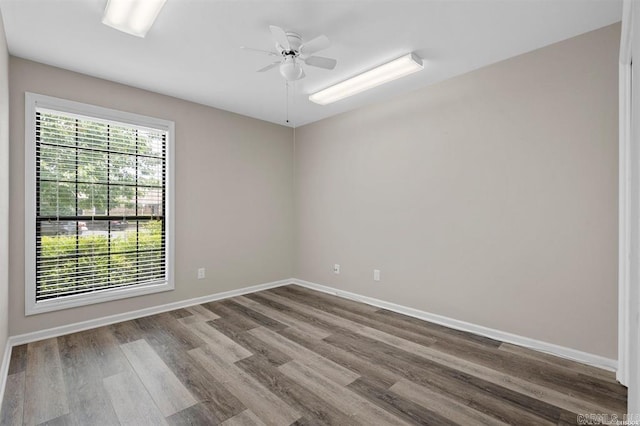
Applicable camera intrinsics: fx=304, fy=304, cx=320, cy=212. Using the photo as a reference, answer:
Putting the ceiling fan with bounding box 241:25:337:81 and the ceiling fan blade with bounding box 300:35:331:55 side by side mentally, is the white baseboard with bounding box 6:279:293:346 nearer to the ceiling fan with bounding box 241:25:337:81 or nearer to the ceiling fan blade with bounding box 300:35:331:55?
the ceiling fan with bounding box 241:25:337:81

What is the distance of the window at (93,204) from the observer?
2.93 metres

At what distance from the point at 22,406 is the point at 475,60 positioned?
442 cm

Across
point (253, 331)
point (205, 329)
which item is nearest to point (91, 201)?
point (205, 329)

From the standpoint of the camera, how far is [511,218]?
284 cm

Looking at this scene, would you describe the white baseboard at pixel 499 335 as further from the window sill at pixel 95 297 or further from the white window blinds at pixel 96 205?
the white window blinds at pixel 96 205

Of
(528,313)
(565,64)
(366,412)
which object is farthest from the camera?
(528,313)

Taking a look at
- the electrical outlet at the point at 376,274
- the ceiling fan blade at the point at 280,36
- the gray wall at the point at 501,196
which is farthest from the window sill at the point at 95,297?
the ceiling fan blade at the point at 280,36

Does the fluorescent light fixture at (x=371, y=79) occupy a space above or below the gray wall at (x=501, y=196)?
above

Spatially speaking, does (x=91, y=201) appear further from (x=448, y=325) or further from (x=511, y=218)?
(x=511, y=218)

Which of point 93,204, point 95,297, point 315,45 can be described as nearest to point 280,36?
point 315,45

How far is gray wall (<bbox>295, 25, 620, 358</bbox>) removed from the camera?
2424 millimetres

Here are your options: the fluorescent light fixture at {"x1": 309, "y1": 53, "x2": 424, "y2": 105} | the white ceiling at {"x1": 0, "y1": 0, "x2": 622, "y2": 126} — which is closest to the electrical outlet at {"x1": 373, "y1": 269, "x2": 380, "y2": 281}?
the fluorescent light fixture at {"x1": 309, "y1": 53, "x2": 424, "y2": 105}

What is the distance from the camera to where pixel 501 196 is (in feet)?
9.53

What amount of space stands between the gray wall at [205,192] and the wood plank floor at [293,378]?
680 mm
